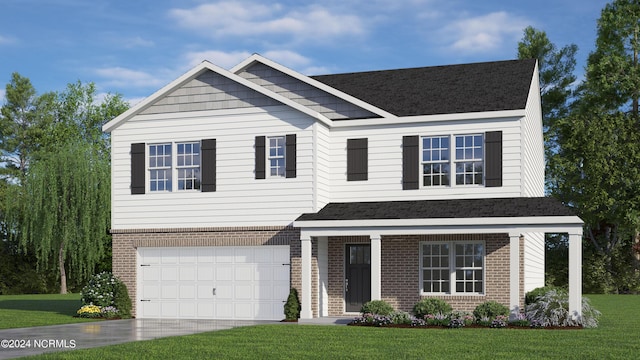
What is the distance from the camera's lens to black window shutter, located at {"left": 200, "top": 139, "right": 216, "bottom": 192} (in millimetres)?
27188

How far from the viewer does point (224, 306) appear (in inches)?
1064

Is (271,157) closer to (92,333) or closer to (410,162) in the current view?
(410,162)

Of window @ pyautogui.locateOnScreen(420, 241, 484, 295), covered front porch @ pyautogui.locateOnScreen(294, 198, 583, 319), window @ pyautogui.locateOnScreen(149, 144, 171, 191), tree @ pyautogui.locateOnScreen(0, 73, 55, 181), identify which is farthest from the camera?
tree @ pyautogui.locateOnScreen(0, 73, 55, 181)

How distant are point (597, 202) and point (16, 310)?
30.4 metres

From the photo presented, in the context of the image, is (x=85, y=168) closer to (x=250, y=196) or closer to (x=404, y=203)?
(x=250, y=196)

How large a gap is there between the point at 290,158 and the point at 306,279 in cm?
382

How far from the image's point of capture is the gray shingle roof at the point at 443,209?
23.8 meters

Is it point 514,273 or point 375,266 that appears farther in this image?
point 375,266

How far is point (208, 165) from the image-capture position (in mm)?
27266

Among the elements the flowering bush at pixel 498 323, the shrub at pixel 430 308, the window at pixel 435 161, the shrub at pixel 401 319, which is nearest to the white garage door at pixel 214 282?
the shrub at pixel 401 319

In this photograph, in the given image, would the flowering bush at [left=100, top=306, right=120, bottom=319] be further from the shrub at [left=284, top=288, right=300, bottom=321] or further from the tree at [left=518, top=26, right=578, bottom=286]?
the tree at [left=518, top=26, right=578, bottom=286]

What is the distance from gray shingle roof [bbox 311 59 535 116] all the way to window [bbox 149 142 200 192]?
5986mm

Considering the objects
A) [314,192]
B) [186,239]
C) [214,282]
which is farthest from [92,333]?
[314,192]

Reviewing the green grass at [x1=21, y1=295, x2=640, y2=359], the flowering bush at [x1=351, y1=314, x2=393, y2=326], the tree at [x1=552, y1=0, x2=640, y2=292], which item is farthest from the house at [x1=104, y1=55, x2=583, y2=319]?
the tree at [x1=552, y1=0, x2=640, y2=292]
